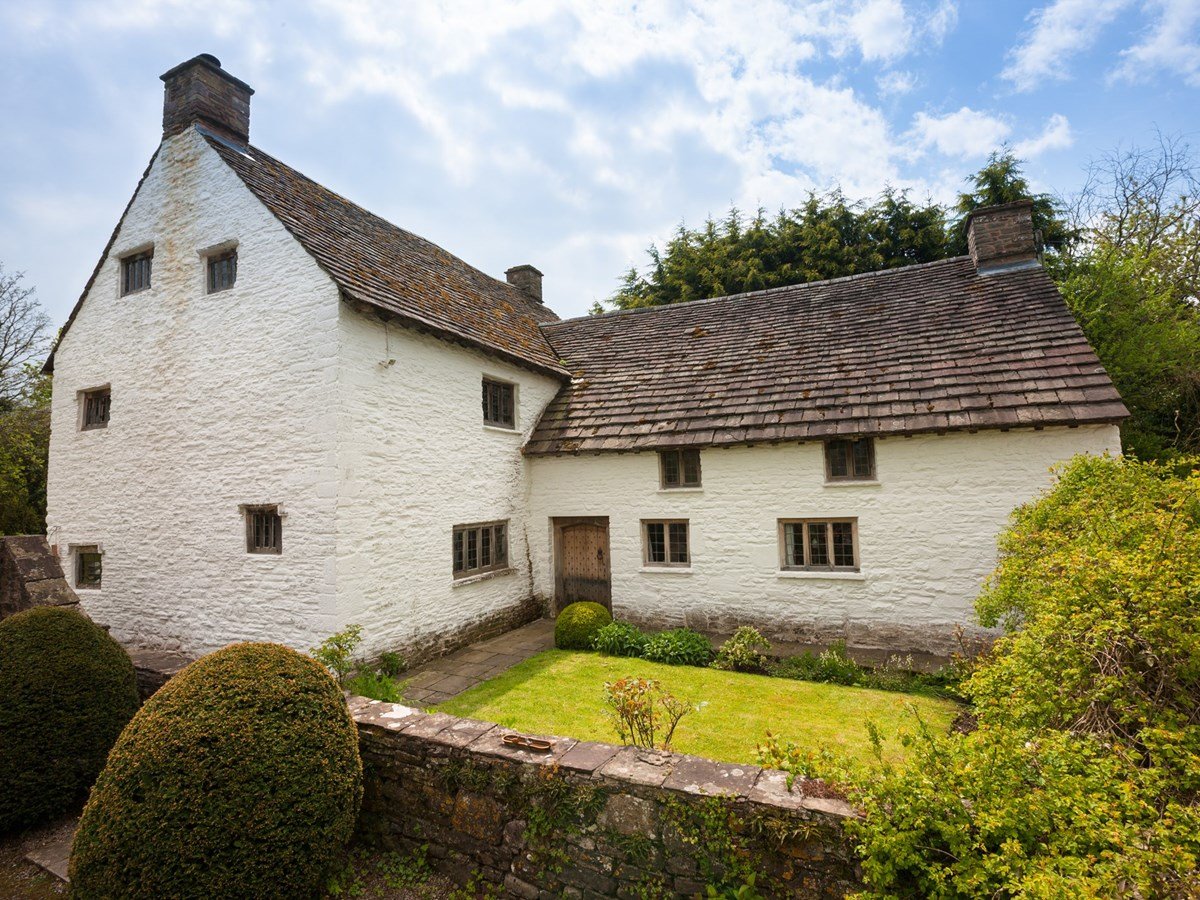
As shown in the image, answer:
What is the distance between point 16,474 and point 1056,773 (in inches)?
999

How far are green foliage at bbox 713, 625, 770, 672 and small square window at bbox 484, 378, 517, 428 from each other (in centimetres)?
672

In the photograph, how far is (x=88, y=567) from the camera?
1171 centimetres

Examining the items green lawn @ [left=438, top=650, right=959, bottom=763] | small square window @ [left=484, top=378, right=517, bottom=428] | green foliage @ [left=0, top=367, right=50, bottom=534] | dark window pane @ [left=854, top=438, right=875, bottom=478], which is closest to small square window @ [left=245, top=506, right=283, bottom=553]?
green lawn @ [left=438, top=650, right=959, bottom=763]

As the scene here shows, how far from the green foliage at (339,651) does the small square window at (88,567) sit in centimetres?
638

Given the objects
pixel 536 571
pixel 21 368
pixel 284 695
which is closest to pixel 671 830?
pixel 284 695

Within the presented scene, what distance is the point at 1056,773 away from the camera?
9.57 feet

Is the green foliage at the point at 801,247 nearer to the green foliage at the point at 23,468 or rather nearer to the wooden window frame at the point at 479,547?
the wooden window frame at the point at 479,547

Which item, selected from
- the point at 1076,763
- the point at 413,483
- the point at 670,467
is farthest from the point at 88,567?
the point at 1076,763

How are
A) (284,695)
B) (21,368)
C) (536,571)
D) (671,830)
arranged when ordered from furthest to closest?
(21,368) → (536,571) → (284,695) → (671,830)

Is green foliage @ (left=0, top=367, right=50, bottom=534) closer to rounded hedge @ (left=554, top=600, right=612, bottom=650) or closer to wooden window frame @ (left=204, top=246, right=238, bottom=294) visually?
wooden window frame @ (left=204, top=246, right=238, bottom=294)

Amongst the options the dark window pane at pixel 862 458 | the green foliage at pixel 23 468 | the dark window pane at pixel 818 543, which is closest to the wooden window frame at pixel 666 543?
the dark window pane at pixel 818 543

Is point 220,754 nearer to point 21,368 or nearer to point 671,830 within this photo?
point 671,830

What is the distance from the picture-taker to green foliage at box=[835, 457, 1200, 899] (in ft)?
8.46

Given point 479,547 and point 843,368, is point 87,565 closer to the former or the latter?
point 479,547
